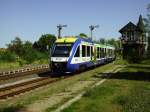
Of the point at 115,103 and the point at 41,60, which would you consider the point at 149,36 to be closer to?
the point at 41,60

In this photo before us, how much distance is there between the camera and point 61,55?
28.1 meters

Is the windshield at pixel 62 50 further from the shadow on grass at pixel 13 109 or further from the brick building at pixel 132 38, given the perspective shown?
the brick building at pixel 132 38

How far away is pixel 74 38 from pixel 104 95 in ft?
45.5

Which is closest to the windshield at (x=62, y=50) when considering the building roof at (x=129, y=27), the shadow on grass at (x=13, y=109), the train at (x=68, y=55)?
the train at (x=68, y=55)

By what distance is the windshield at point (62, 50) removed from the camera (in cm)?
2810

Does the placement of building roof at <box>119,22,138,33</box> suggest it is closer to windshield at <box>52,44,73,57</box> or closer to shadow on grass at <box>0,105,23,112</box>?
windshield at <box>52,44,73,57</box>

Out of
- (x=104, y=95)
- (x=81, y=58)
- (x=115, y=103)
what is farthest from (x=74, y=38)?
(x=115, y=103)

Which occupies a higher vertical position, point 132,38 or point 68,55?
point 132,38

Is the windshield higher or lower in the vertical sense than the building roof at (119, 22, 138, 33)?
lower

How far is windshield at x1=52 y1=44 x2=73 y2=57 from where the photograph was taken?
28.1m

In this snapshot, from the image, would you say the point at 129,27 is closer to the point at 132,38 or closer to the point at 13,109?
the point at 132,38

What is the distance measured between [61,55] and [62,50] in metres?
0.52

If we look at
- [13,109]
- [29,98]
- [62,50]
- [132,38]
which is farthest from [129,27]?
[13,109]

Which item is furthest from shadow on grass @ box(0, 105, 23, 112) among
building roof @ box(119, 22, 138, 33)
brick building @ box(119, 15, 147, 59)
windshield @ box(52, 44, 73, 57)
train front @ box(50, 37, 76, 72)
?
building roof @ box(119, 22, 138, 33)
